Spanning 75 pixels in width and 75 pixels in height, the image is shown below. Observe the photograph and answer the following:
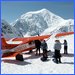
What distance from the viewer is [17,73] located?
1531 centimetres

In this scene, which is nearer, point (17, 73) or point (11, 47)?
point (17, 73)

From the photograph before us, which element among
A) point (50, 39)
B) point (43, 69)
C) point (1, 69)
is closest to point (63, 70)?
point (43, 69)

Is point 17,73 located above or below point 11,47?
below

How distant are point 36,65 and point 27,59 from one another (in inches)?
99.1

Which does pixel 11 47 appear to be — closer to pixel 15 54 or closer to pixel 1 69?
pixel 15 54

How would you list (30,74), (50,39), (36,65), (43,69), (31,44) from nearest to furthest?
(30,74) < (43,69) < (36,65) < (31,44) < (50,39)

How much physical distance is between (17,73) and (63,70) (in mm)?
3007

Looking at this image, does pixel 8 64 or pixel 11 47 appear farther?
pixel 11 47

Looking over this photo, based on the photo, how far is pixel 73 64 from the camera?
54.5 feet

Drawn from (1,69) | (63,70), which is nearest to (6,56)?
(1,69)

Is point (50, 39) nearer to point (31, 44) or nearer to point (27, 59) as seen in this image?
point (31, 44)

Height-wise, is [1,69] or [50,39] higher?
[50,39]

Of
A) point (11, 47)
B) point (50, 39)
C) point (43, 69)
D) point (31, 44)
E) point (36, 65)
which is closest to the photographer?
point (43, 69)

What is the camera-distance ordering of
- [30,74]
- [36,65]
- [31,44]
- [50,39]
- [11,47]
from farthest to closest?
1. [50,39]
2. [31,44]
3. [11,47]
4. [36,65]
5. [30,74]
